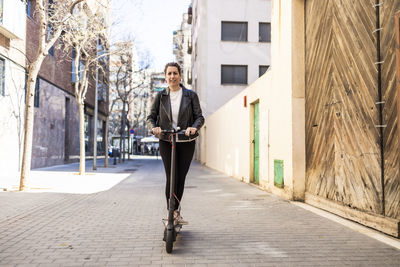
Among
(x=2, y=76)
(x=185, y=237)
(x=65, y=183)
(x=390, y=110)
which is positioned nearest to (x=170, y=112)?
(x=185, y=237)

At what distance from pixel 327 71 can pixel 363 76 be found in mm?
1247

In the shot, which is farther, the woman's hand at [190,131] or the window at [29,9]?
the window at [29,9]

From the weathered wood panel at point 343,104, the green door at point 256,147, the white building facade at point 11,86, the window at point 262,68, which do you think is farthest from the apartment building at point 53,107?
the window at point 262,68

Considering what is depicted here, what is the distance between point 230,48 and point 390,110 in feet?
74.7

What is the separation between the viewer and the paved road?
3.49 metres

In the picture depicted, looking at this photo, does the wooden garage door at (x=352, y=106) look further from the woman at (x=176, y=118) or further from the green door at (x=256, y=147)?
the green door at (x=256, y=147)

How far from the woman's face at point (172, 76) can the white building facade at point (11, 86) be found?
11.1 m

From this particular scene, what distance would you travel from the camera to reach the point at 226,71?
87.6ft

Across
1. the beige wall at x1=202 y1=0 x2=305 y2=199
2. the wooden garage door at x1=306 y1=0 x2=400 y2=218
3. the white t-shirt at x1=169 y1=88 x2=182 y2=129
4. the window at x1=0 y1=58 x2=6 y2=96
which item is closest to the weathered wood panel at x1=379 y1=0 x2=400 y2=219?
the wooden garage door at x1=306 y1=0 x2=400 y2=218

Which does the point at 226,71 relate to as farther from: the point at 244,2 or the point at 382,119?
the point at 382,119

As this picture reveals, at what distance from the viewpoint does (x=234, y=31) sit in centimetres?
2669

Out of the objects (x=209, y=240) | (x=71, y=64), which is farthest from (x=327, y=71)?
(x=71, y=64)

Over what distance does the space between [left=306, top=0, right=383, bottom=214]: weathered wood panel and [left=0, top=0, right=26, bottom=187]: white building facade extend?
10845 mm

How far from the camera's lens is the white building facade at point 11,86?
13.8m
